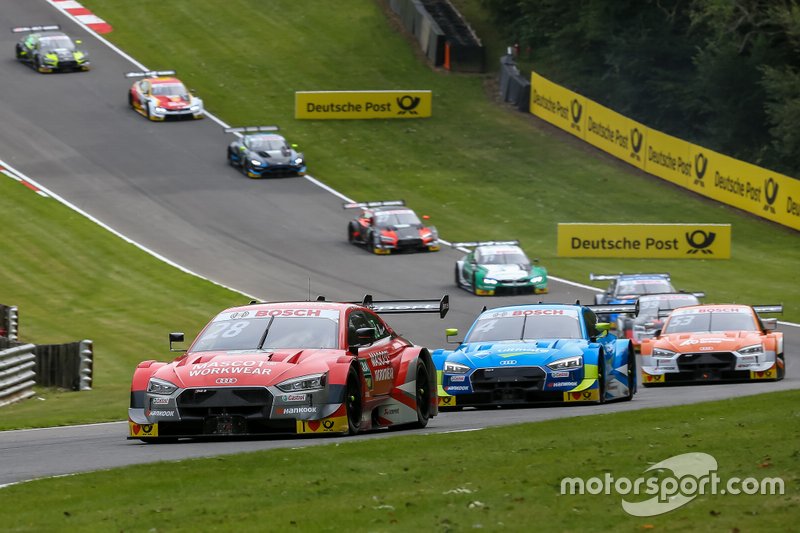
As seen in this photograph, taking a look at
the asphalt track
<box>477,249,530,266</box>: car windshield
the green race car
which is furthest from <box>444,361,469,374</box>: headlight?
<box>477,249,530,266</box>: car windshield

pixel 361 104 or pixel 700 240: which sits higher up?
pixel 361 104

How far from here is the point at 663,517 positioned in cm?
858

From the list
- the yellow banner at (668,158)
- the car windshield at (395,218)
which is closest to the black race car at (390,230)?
the car windshield at (395,218)

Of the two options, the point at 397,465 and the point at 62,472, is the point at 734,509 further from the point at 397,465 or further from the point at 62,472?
the point at 62,472

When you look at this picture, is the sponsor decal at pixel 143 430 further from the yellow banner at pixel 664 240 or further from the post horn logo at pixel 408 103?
the post horn logo at pixel 408 103

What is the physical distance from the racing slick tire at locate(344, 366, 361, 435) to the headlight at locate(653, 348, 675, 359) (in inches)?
379

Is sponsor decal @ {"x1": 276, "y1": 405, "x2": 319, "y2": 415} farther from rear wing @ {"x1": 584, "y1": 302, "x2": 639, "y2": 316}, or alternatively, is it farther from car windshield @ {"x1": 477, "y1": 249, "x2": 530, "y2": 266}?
car windshield @ {"x1": 477, "y1": 249, "x2": 530, "y2": 266}

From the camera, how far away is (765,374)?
22453mm

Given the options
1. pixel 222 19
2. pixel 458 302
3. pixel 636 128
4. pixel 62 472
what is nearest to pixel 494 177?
pixel 636 128

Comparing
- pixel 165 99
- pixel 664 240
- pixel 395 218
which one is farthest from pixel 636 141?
pixel 165 99

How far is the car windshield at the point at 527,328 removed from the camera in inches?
744

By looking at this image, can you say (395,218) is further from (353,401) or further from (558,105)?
(353,401)

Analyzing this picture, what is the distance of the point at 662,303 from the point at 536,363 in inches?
550

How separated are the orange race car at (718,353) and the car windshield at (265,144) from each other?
29.7m
